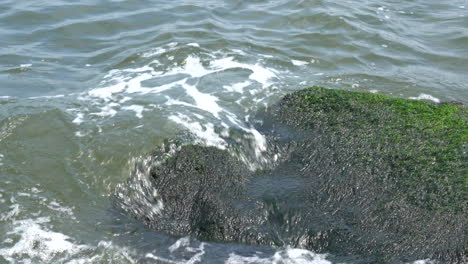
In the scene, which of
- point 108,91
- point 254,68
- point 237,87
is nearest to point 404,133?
point 237,87

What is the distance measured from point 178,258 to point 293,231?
1.16 m

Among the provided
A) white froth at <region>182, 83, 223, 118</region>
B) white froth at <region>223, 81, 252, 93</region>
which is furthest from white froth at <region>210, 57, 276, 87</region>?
white froth at <region>182, 83, 223, 118</region>

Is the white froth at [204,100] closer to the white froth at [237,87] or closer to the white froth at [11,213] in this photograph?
the white froth at [237,87]

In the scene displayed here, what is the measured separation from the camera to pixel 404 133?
18.1ft

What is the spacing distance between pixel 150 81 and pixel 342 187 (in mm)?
4918

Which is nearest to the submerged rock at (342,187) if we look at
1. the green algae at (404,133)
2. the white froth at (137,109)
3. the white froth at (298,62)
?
the green algae at (404,133)

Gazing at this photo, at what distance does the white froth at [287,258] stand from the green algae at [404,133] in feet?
3.58

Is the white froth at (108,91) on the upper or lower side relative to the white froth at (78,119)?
upper

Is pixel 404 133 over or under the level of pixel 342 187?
over

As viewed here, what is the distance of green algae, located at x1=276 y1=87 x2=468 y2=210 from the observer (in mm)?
4742

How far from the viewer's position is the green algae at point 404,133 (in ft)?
15.6

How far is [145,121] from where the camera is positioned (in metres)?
7.23

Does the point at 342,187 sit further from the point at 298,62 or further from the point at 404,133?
the point at 298,62

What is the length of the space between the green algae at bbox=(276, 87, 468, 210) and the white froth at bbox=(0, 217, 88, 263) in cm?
310
